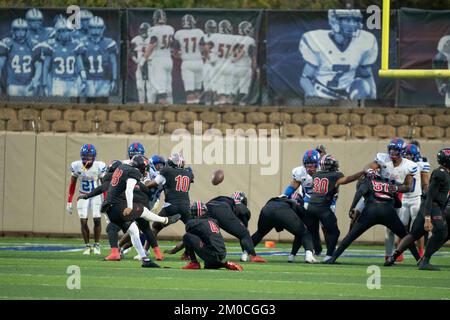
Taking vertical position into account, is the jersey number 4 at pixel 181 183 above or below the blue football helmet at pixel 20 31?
below

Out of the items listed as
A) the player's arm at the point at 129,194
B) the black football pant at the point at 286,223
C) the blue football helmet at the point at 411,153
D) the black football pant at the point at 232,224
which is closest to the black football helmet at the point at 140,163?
the player's arm at the point at 129,194

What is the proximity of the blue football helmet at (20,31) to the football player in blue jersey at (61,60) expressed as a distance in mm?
483

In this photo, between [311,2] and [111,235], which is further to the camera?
[311,2]

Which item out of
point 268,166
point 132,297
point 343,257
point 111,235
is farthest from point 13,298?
point 268,166

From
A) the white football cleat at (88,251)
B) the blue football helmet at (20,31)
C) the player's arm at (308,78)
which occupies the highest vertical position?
the blue football helmet at (20,31)

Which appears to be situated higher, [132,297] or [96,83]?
[96,83]

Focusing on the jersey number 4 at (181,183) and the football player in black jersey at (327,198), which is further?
the jersey number 4 at (181,183)

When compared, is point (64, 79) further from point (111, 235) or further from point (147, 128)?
point (111, 235)

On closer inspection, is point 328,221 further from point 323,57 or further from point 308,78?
point 323,57

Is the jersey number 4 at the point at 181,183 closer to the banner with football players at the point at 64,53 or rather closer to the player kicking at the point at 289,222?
the player kicking at the point at 289,222

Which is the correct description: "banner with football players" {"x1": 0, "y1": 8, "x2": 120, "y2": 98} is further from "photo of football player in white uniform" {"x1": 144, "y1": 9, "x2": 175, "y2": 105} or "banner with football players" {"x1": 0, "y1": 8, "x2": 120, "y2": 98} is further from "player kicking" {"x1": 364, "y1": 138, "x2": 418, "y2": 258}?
"player kicking" {"x1": 364, "y1": 138, "x2": 418, "y2": 258}

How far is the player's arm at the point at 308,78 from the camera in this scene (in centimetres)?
2127

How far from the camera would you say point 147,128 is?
71.7ft

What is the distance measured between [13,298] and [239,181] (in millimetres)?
10949
